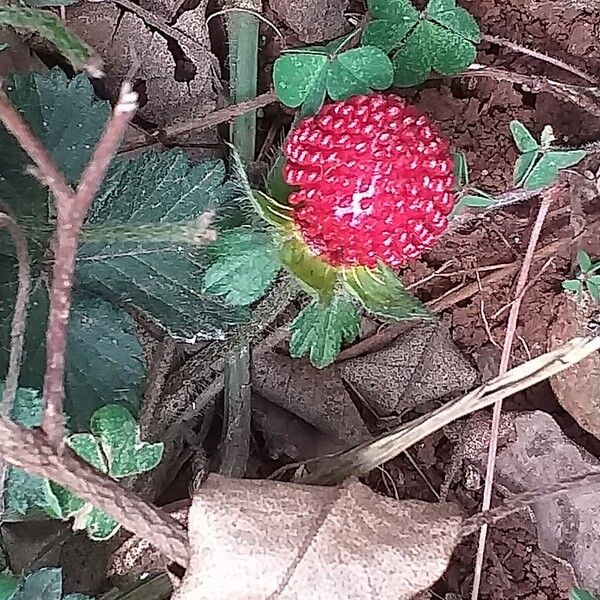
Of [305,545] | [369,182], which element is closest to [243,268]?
[369,182]

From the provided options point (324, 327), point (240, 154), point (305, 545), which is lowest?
point (305, 545)

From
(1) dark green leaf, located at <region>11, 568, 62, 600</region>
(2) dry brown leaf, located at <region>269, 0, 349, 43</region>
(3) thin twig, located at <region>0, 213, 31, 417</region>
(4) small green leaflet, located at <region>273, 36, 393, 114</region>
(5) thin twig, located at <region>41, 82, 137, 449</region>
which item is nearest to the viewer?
(5) thin twig, located at <region>41, 82, 137, 449</region>

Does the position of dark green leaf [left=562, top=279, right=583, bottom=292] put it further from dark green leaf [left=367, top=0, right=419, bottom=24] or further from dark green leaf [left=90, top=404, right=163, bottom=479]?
dark green leaf [left=90, top=404, right=163, bottom=479]

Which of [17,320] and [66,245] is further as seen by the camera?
[17,320]

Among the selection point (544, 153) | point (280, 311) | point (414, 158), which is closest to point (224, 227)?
point (280, 311)

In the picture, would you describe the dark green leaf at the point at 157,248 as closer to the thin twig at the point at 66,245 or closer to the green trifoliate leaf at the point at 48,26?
the green trifoliate leaf at the point at 48,26

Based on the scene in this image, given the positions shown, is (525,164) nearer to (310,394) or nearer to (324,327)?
(324,327)

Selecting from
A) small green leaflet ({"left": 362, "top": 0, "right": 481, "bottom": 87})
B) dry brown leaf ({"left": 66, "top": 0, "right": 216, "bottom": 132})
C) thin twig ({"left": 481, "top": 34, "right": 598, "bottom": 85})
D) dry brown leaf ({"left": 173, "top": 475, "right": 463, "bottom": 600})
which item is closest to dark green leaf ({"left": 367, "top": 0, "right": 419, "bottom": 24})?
small green leaflet ({"left": 362, "top": 0, "right": 481, "bottom": 87})

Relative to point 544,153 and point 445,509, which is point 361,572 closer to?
point 445,509
